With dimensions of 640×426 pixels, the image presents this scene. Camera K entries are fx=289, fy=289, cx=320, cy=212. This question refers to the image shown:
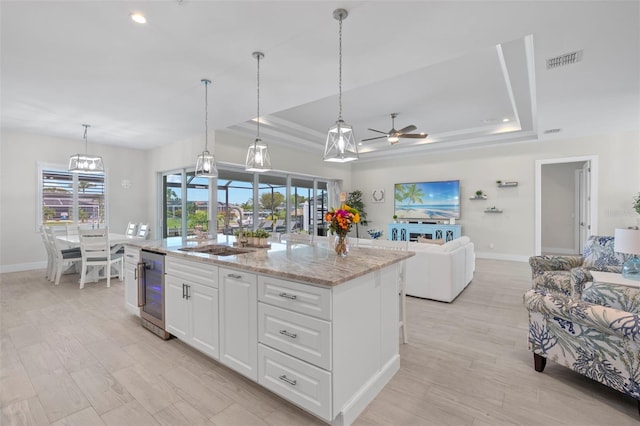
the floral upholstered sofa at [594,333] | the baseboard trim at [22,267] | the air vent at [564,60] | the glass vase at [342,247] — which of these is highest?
the air vent at [564,60]

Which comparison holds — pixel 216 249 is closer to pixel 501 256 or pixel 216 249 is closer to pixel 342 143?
pixel 342 143

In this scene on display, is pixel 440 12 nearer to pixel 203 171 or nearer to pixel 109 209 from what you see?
pixel 203 171

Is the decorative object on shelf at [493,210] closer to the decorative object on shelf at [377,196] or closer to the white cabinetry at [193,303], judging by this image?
the decorative object on shelf at [377,196]

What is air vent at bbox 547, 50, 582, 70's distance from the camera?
2.82 metres

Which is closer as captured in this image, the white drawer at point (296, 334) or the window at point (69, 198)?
the white drawer at point (296, 334)

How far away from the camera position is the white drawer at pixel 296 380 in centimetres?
162

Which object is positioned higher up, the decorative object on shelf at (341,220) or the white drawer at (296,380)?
the decorative object on shelf at (341,220)

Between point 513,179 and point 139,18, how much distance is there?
756cm

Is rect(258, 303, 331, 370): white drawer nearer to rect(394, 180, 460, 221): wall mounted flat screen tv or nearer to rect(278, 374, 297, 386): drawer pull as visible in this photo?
rect(278, 374, 297, 386): drawer pull

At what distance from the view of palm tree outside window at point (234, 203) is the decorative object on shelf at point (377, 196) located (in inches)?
86.5

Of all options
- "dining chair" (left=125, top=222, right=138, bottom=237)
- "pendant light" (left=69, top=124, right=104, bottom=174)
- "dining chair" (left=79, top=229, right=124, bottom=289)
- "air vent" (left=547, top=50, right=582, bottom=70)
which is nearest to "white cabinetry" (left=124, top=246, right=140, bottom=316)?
"dining chair" (left=79, top=229, right=124, bottom=289)

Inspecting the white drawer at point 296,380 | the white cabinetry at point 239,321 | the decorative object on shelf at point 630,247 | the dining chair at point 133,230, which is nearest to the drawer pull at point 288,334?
the white drawer at point 296,380

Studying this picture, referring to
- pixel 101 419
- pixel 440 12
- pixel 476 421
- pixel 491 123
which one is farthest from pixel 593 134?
pixel 101 419

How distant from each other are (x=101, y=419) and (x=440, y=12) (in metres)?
3.66
